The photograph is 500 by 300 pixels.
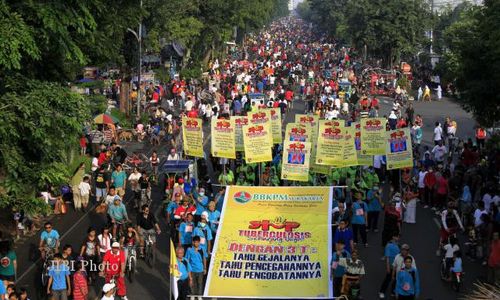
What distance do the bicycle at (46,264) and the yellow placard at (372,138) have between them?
911 centimetres

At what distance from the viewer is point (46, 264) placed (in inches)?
617

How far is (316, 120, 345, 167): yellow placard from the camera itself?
71.9ft

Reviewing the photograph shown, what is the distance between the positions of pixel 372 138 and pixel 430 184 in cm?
→ 196

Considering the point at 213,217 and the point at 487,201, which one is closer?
the point at 213,217

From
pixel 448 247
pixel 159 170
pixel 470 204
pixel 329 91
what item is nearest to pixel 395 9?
pixel 329 91

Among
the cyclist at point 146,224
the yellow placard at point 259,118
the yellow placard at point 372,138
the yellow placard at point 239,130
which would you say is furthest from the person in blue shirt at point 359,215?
the yellow placard at point 239,130

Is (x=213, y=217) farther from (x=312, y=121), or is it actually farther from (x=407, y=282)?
(x=312, y=121)

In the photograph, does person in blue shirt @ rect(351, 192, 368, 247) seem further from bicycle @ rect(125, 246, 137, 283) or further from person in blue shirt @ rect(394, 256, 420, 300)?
bicycle @ rect(125, 246, 137, 283)

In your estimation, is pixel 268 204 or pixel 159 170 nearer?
pixel 268 204

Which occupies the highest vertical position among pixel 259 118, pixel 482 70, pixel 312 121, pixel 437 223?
pixel 482 70

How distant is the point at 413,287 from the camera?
47.0ft

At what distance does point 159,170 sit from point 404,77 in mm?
31790

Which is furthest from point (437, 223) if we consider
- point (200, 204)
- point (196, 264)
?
point (196, 264)

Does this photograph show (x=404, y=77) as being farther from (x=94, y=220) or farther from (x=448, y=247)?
(x=448, y=247)
